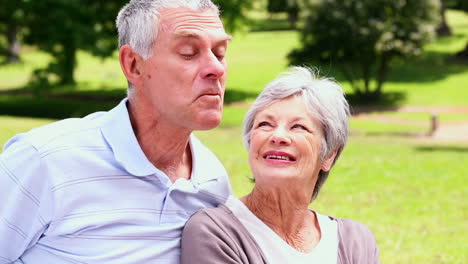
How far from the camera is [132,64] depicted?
3119mm

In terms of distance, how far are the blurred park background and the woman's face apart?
3.49m

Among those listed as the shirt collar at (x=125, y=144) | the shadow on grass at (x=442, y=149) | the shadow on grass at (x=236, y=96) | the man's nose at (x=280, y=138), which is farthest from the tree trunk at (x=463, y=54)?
the shirt collar at (x=125, y=144)

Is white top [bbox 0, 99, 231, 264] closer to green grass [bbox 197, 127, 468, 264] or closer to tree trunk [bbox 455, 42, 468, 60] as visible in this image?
green grass [bbox 197, 127, 468, 264]

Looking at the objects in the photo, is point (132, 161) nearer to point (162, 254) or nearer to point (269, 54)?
point (162, 254)

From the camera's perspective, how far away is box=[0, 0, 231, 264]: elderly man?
2.91 m

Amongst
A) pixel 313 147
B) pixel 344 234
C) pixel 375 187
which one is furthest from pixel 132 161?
pixel 375 187

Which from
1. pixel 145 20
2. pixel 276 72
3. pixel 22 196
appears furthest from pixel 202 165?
pixel 276 72

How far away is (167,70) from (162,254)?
750 millimetres

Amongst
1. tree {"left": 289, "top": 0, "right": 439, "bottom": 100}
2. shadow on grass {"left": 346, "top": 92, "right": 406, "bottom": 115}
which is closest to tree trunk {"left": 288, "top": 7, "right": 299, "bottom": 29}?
shadow on grass {"left": 346, "top": 92, "right": 406, "bottom": 115}

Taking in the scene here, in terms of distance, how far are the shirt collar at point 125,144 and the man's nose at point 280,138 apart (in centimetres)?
52

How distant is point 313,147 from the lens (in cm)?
325

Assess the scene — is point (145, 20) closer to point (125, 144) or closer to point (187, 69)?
point (187, 69)

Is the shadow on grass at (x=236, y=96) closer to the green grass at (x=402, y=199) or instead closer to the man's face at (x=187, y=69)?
the green grass at (x=402, y=199)

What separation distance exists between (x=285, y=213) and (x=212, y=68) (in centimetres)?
76
